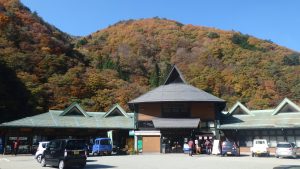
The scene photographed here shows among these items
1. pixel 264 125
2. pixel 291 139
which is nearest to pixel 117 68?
pixel 264 125

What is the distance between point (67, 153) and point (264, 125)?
21.5 m

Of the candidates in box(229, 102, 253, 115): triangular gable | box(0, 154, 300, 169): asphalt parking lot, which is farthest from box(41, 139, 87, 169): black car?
box(229, 102, 253, 115): triangular gable

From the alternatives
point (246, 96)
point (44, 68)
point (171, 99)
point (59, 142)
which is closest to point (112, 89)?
point (44, 68)

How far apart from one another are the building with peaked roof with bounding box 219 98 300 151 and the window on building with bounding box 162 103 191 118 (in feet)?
12.9

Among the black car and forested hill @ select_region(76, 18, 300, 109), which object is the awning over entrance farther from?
forested hill @ select_region(76, 18, 300, 109)

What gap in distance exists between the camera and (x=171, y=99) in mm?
36500

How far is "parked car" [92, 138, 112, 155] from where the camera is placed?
1257 inches

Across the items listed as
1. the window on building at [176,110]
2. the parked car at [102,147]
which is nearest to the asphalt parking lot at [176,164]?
the parked car at [102,147]

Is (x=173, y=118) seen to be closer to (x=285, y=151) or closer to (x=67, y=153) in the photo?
(x=285, y=151)

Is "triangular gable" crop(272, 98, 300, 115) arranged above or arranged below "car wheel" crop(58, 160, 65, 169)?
above

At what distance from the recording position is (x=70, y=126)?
3522 cm

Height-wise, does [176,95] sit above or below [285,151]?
above

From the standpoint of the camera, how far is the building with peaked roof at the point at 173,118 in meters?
36.2

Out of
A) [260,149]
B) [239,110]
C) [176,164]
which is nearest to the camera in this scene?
[176,164]
